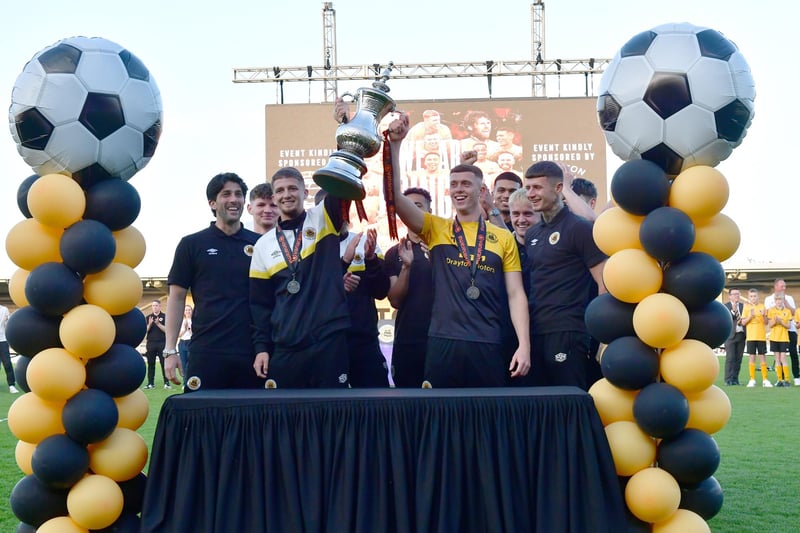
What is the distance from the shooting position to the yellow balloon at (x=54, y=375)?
3.78 metres

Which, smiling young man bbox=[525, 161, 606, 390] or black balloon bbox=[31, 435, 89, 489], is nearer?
black balloon bbox=[31, 435, 89, 489]

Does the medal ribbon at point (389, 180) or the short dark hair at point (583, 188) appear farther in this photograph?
the short dark hair at point (583, 188)

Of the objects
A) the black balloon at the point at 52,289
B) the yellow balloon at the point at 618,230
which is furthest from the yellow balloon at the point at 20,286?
the yellow balloon at the point at 618,230

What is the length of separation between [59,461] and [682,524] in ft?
9.56

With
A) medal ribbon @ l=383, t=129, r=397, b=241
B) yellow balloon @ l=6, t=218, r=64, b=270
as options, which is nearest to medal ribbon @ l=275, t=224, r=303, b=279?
medal ribbon @ l=383, t=129, r=397, b=241

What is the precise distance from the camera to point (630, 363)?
381cm

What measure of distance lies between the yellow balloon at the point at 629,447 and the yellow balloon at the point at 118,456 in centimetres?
231

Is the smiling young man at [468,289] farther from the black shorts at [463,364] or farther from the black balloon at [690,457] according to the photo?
the black balloon at [690,457]

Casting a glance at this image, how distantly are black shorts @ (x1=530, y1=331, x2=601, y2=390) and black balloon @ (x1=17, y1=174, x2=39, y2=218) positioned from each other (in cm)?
291

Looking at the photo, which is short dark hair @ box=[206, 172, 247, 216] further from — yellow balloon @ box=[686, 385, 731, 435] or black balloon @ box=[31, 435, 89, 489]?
yellow balloon @ box=[686, 385, 731, 435]

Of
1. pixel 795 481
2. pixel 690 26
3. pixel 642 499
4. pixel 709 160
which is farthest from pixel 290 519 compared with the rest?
pixel 795 481

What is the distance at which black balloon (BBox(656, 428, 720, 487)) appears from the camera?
375 centimetres

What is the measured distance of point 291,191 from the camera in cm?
477

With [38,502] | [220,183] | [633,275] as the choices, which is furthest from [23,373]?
[633,275]
